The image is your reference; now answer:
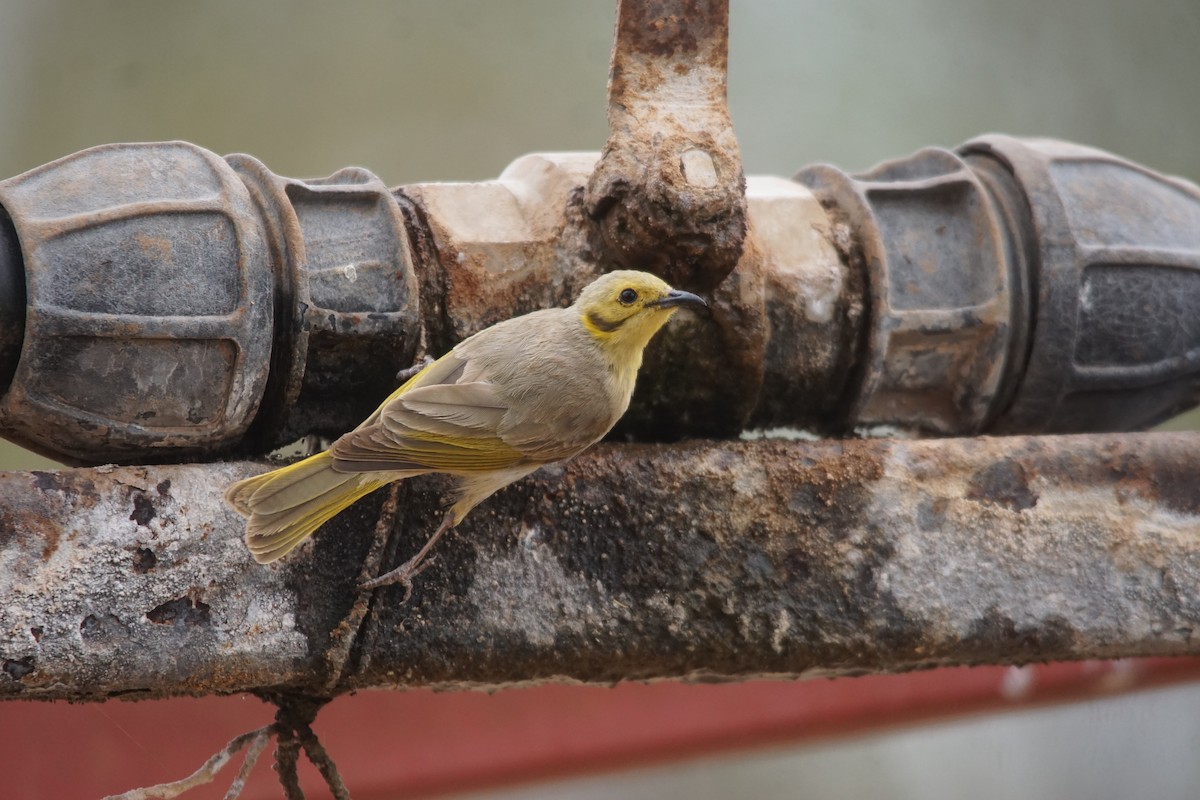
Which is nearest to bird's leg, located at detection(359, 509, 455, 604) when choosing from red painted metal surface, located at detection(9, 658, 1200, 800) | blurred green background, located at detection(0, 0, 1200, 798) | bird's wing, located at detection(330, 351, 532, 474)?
bird's wing, located at detection(330, 351, 532, 474)

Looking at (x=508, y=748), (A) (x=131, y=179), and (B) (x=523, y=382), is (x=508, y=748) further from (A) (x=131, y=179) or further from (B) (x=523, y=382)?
(A) (x=131, y=179)

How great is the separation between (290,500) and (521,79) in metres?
2.91

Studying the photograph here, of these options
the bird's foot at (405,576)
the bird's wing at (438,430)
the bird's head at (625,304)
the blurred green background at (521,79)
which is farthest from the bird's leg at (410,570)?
the blurred green background at (521,79)

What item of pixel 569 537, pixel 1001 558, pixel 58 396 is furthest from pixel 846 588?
pixel 58 396

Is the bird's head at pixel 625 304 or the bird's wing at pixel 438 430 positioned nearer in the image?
the bird's wing at pixel 438 430

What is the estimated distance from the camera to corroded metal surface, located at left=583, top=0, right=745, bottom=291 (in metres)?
1.92

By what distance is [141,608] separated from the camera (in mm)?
1624

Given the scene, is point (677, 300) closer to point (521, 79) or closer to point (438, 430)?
point (438, 430)

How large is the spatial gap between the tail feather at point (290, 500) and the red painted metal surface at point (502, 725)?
100cm

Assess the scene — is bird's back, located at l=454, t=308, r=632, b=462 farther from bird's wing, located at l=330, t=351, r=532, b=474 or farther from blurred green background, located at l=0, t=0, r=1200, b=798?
blurred green background, located at l=0, t=0, r=1200, b=798

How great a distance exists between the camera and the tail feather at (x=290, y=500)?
163 centimetres

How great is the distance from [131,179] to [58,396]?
0.34 metres

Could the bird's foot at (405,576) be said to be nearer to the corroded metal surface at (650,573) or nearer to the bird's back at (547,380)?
the corroded metal surface at (650,573)

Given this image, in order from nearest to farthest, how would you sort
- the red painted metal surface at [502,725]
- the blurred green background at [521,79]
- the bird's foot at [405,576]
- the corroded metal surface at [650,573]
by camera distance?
the corroded metal surface at [650,573] → the bird's foot at [405,576] → the red painted metal surface at [502,725] → the blurred green background at [521,79]
